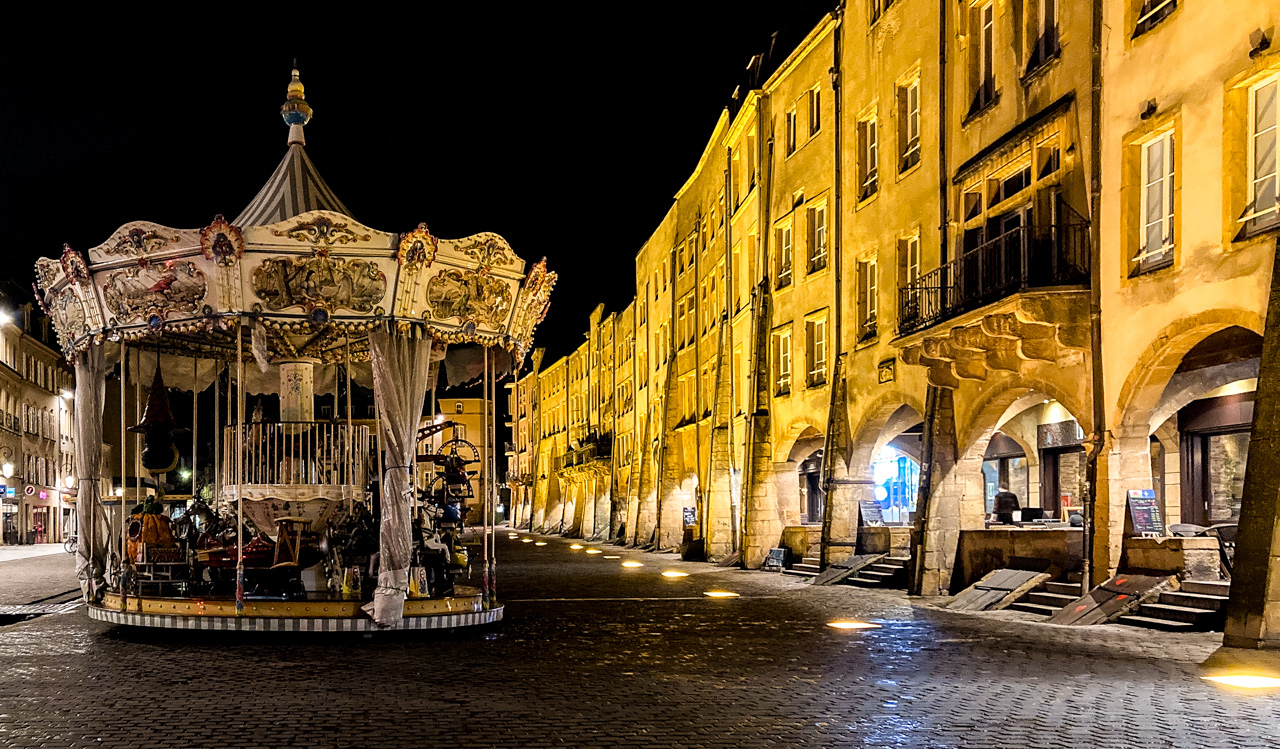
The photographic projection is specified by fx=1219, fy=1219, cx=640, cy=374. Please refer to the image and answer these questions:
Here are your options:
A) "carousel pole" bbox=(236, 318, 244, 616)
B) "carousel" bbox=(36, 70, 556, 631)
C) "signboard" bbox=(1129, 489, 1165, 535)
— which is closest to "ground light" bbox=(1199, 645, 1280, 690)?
"signboard" bbox=(1129, 489, 1165, 535)

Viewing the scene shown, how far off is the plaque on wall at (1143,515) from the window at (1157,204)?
3.36m

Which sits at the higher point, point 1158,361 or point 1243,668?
point 1158,361

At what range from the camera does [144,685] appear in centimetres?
1210

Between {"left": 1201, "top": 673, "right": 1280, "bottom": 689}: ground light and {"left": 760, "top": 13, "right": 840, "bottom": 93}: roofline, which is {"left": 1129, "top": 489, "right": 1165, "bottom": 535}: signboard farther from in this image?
{"left": 760, "top": 13, "right": 840, "bottom": 93}: roofline

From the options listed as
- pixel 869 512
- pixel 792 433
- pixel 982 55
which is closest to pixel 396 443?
pixel 982 55

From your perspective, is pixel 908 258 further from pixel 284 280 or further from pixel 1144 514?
pixel 284 280

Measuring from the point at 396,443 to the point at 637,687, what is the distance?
20.7 feet

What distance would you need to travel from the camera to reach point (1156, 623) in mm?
16781

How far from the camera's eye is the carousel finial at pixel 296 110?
1989 centimetres

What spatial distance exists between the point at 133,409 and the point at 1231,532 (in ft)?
65.7

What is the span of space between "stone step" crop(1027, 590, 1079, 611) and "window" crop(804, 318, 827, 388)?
11.7m

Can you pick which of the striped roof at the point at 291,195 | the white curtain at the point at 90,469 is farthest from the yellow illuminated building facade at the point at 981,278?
the white curtain at the point at 90,469

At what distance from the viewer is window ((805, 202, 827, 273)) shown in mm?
31453

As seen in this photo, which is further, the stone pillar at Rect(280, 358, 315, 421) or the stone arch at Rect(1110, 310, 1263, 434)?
the stone pillar at Rect(280, 358, 315, 421)
